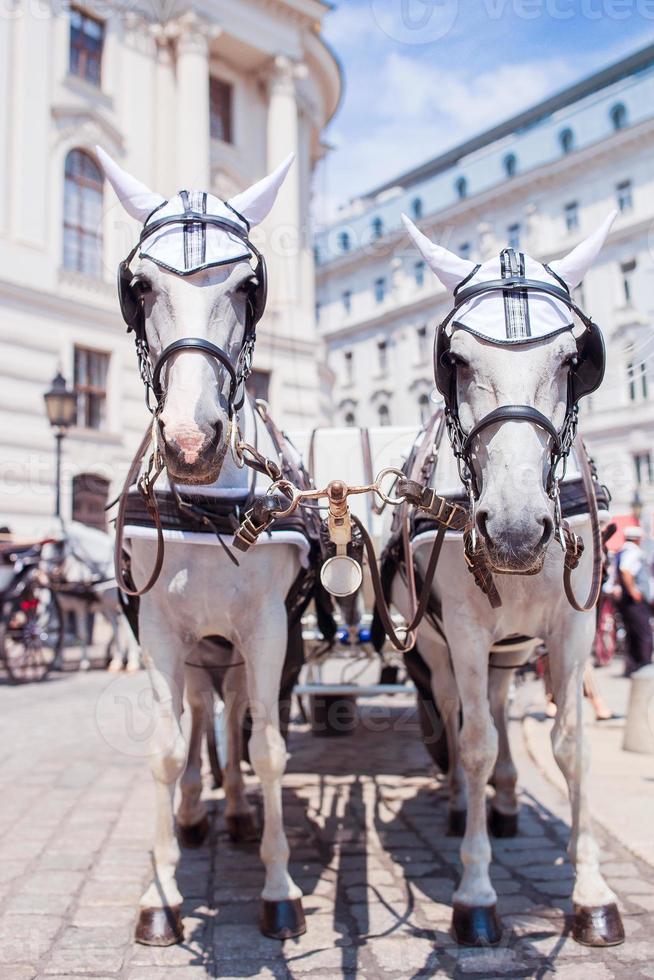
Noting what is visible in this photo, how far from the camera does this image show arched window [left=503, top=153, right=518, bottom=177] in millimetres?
39312

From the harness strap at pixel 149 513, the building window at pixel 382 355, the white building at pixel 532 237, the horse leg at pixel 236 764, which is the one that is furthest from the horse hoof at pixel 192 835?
the building window at pixel 382 355

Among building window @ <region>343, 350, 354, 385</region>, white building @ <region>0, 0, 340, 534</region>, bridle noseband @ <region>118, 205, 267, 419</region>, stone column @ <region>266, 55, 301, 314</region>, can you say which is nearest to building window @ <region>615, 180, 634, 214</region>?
building window @ <region>343, 350, 354, 385</region>

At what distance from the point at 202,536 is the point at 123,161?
18.9 metres

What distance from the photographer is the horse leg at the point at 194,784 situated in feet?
13.6

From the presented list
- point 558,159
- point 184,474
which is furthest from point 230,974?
point 558,159

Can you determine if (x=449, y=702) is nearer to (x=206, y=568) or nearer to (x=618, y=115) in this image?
(x=206, y=568)

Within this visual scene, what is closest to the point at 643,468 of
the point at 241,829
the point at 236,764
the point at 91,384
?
the point at 91,384

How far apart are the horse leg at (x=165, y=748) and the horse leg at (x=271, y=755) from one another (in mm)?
288

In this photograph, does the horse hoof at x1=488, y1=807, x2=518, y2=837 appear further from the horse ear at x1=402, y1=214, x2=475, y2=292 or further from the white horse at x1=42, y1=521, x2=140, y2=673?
the white horse at x1=42, y1=521, x2=140, y2=673

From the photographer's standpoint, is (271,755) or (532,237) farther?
(532,237)

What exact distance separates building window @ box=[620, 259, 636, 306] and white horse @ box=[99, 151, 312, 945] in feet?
103

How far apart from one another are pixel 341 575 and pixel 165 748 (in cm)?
99

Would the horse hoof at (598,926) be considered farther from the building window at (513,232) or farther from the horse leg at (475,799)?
the building window at (513,232)

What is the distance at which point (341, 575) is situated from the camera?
3.01 m
